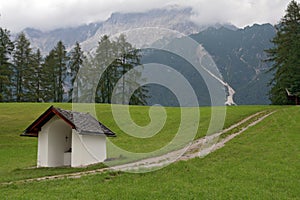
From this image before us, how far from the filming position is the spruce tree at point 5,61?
69562mm

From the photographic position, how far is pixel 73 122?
906 inches

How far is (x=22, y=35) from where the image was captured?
77188 mm

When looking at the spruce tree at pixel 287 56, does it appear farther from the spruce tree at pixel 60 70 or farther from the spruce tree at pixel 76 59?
the spruce tree at pixel 60 70

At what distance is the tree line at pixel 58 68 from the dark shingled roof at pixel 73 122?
43.1 meters

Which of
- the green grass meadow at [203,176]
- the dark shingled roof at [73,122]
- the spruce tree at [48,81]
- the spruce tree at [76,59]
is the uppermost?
the spruce tree at [76,59]

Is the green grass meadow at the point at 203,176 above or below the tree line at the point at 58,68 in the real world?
below

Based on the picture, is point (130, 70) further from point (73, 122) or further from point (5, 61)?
point (73, 122)

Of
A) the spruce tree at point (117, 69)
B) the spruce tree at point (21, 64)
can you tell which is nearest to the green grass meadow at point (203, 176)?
the spruce tree at point (117, 69)

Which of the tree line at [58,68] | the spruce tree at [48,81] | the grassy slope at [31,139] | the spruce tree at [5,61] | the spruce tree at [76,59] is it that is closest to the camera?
the grassy slope at [31,139]

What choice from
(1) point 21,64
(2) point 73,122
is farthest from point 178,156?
(1) point 21,64

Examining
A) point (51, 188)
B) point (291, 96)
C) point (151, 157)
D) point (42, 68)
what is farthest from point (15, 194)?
point (42, 68)

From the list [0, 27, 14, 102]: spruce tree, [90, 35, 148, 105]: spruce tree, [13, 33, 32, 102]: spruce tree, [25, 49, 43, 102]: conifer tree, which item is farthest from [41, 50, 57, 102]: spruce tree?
[90, 35, 148, 105]: spruce tree

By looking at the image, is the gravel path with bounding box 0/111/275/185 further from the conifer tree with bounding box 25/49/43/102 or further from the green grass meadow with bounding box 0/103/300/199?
the conifer tree with bounding box 25/49/43/102

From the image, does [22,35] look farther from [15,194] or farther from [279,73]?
[15,194]
